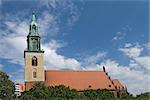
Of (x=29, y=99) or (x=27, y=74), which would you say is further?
(x=27, y=74)

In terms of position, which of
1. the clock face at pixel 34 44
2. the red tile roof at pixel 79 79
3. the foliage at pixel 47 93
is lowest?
the foliage at pixel 47 93

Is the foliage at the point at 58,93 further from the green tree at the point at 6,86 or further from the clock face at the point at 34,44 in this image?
the clock face at the point at 34,44

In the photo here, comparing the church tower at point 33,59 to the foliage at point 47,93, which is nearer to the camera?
the foliage at point 47,93

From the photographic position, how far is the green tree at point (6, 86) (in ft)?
139

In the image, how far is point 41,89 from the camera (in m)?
48.5

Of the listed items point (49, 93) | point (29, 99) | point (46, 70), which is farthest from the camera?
point (46, 70)

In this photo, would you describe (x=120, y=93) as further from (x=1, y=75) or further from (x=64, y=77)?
(x=1, y=75)

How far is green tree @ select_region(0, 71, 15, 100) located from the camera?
42.5 m

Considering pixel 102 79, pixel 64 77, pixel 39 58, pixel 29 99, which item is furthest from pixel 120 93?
pixel 29 99

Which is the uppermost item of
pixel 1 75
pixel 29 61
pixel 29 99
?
pixel 29 61

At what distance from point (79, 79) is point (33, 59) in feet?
30.5

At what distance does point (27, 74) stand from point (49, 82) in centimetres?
436

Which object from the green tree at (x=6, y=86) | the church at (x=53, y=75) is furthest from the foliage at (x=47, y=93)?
the church at (x=53, y=75)

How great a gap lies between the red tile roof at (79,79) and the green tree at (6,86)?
15.0 metres
